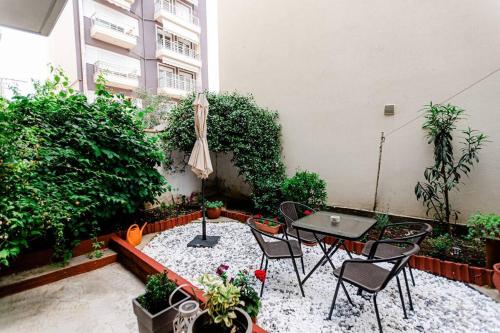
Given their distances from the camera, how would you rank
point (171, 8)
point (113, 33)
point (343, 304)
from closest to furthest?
point (343, 304), point (113, 33), point (171, 8)

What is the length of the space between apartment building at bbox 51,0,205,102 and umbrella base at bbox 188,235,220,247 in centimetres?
1107

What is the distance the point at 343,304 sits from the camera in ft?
8.14

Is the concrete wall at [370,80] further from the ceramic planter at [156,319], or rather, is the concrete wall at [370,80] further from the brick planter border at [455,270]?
the ceramic planter at [156,319]

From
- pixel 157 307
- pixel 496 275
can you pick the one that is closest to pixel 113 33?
pixel 157 307

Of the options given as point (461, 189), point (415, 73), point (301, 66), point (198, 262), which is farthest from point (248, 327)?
point (301, 66)

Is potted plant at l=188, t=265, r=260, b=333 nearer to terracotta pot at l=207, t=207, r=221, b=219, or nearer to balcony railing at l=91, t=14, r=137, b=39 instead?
terracotta pot at l=207, t=207, r=221, b=219

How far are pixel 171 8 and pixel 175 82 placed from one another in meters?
4.63

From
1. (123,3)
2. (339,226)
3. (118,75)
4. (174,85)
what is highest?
(123,3)

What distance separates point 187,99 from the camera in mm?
5789

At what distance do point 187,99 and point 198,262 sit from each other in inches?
155

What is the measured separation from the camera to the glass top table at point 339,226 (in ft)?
8.27

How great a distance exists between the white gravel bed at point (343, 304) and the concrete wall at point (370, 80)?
2067 millimetres

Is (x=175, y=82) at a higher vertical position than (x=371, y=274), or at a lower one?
higher

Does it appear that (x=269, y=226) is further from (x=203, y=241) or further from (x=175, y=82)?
(x=175, y=82)
